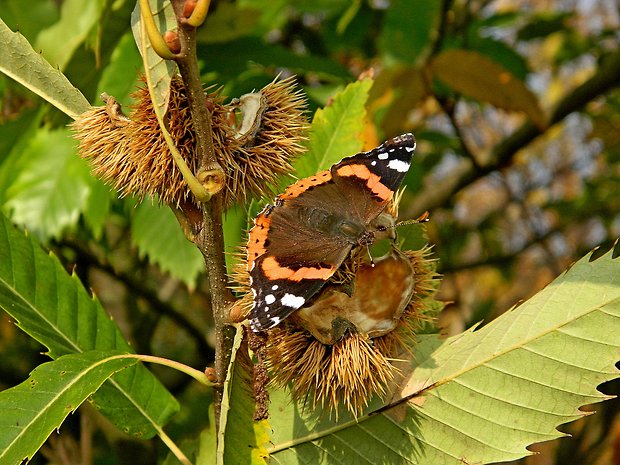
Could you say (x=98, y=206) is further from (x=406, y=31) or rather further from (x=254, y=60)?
(x=406, y=31)

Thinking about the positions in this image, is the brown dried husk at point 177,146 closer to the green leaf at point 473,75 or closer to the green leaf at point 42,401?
the green leaf at point 42,401

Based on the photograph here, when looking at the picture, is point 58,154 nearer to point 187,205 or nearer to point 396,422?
point 187,205

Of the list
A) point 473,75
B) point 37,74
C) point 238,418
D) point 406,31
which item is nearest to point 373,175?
point 238,418

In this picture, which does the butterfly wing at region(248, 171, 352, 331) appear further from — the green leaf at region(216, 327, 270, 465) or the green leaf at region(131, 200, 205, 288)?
the green leaf at region(131, 200, 205, 288)

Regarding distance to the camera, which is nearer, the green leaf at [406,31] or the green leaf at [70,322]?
the green leaf at [70,322]

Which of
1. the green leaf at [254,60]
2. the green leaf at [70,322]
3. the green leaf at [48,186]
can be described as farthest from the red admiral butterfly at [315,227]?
the green leaf at [48,186]

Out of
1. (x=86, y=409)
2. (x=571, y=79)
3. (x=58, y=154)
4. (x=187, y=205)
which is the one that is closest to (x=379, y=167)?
(x=187, y=205)

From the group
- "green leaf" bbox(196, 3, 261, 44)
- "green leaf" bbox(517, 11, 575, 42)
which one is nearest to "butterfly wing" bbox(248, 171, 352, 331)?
"green leaf" bbox(196, 3, 261, 44)
